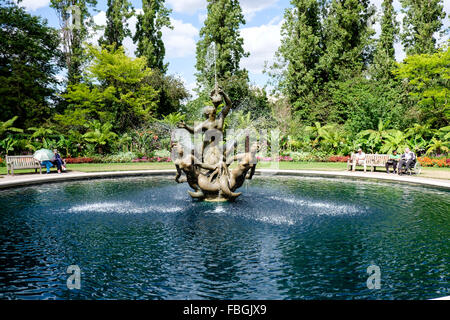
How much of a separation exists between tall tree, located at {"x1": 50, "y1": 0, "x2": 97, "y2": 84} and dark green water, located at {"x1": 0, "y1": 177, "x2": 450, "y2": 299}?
86.3 ft

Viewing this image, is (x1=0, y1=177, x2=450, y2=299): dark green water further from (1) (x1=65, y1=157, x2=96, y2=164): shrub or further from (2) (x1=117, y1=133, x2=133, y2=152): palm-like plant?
(2) (x1=117, y1=133, x2=133, y2=152): palm-like plant

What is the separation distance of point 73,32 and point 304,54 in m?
24.6

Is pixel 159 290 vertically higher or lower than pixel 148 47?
lower

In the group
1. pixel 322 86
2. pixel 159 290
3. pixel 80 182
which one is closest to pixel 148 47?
pixel 322 86

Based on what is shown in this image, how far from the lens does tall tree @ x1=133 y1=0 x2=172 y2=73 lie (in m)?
38.4

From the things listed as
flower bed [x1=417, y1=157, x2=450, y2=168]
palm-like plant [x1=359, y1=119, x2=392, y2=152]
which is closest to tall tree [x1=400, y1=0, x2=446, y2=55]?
palm-like plant [x1=359, y1=119, x2=392, y2=152]

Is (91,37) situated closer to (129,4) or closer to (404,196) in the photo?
(129,4)

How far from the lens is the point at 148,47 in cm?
3809

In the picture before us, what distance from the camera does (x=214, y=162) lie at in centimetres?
975

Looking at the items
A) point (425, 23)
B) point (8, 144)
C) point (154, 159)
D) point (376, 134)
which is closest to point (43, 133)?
point (8, 144)

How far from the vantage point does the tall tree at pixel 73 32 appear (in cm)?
3262

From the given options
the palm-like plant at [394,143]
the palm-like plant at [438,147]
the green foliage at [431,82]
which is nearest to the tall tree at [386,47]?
the green foliage at [431,82]

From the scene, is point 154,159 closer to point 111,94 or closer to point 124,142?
point 124,142

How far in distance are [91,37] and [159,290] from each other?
37203 mm
